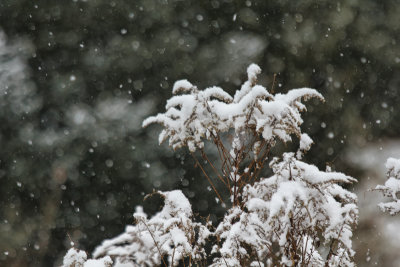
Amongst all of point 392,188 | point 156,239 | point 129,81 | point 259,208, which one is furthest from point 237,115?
point 129,81

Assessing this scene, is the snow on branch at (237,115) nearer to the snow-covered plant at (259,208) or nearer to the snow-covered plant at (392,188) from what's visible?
the snow-covered plant at (259,208)

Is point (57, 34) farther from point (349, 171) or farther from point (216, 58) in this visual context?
point (349, 171)

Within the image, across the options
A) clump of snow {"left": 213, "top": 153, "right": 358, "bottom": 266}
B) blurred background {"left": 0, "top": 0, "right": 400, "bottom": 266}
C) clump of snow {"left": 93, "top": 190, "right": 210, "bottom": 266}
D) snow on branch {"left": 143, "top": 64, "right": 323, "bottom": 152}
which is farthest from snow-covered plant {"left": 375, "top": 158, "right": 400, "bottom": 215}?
blurred background {"left": 0, "top": 0, "right": 400, "bottom": 266}

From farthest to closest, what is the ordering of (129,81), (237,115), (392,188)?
(129,81)
(392,188)
(237,115)

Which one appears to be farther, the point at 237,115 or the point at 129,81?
the point at 129,81

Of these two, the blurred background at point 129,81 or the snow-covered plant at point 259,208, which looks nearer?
the snow-covered plant at point 259,208

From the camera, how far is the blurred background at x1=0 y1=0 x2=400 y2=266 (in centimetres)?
575

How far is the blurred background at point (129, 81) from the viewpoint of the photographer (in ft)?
18.9

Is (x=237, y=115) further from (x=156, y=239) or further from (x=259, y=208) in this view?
(x=156, y=239)

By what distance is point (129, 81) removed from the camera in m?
5.86

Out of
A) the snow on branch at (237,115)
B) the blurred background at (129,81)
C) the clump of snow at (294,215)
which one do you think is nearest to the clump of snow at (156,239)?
the clump of snow at (294,215)

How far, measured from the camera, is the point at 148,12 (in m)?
5.79

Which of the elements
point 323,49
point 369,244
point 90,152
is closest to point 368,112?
point 323,49

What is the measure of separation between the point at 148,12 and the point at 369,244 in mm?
5333
